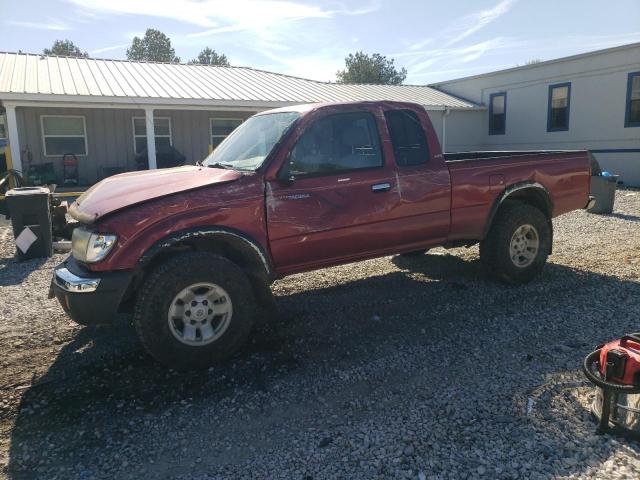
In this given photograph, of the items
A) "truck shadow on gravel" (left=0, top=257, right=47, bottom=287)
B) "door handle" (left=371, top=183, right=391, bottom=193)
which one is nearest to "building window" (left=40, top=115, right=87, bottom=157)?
"truck shadow on gravel" (left=0, top=257, right=47, bottom=287)

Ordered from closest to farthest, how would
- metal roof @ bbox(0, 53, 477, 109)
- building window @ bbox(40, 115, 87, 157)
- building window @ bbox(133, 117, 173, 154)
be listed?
metal roof @ bbox(0, 53, 477, 109)
building window @ bbox(40, 115, 87, 157)
building window @ bbox(133, 117, 173, 154)

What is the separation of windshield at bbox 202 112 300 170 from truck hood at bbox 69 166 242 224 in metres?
0.22

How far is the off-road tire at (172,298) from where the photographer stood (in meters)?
3.65

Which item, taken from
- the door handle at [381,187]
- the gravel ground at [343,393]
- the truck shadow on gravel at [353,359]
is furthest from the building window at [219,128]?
the door handle at [381,187]

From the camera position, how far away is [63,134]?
16.1 metres

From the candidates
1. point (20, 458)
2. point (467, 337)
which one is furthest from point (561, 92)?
point (20, 458)

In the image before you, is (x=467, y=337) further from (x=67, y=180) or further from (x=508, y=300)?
(x=67, y=180)

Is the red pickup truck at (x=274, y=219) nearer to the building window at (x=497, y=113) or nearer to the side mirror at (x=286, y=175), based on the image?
the side mirror at (x=286, y=175)

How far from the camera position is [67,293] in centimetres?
358

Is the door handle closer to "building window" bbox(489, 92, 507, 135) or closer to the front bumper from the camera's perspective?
the front bumper

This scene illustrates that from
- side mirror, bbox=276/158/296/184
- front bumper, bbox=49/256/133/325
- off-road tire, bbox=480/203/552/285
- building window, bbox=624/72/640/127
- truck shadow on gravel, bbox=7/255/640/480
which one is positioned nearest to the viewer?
truck shadow on gravel, bbox=7/255/640/480

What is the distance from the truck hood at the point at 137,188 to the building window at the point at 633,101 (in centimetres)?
→ 1703

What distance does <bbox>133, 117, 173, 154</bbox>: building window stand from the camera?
56.0 ft

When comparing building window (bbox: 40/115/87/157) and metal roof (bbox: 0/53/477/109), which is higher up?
metal roof (bbox: 0/53/477/109)
